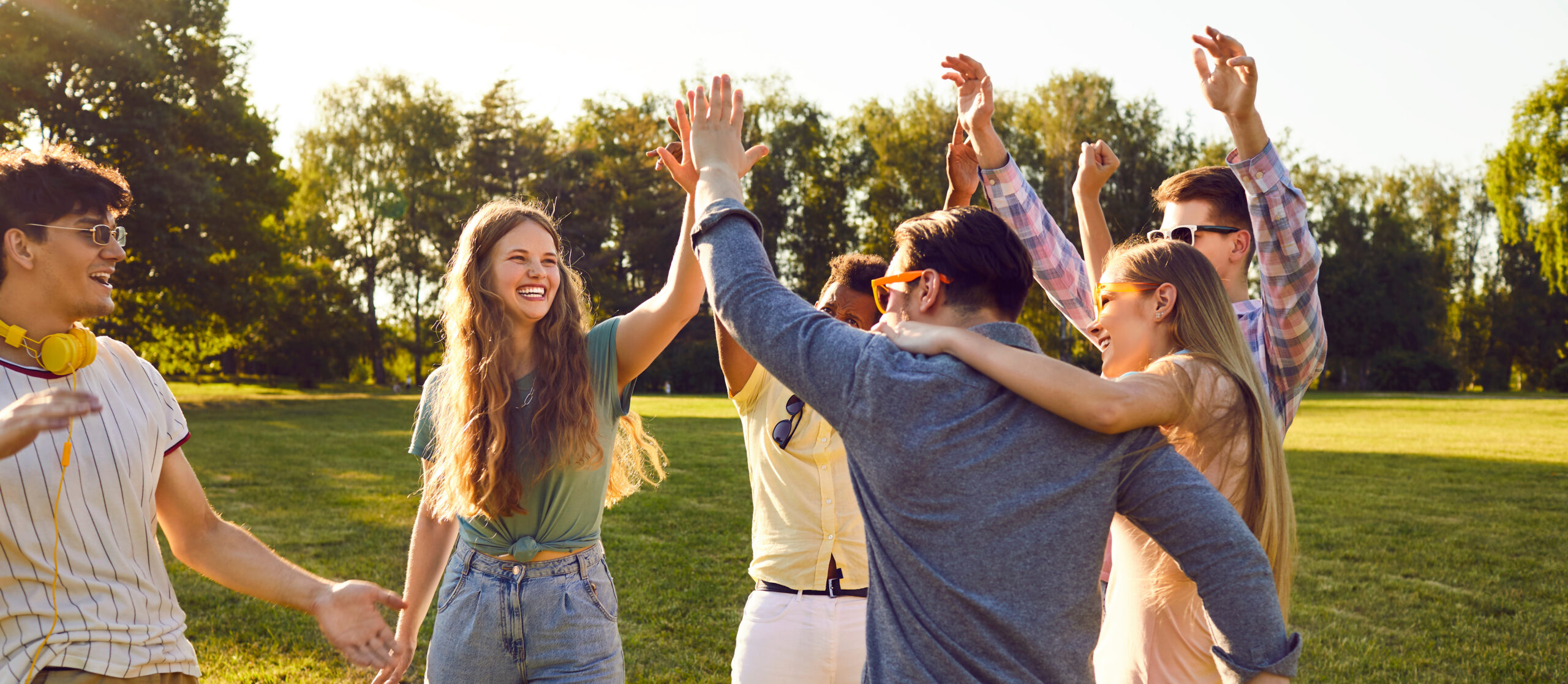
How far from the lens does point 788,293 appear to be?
76.0 inches

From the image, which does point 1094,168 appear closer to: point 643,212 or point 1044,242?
point 1044,242

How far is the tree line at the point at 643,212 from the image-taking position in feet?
86.3

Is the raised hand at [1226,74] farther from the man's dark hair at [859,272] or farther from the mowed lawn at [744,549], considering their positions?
the mowed lawn at [744,549]

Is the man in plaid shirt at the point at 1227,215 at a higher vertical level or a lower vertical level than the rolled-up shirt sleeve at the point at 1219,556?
higher

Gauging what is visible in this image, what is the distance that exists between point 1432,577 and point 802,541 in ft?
25.8

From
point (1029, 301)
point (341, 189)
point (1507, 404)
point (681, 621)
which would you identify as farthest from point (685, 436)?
point (341, 189)

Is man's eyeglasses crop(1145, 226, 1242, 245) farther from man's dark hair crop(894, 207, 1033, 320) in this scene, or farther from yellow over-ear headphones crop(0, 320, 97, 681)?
yellow over-ear headphones crop(0, 320, 97, 681)

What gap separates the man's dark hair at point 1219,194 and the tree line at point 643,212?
2626 cm

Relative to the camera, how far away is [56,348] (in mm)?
2424

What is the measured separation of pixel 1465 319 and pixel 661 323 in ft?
234

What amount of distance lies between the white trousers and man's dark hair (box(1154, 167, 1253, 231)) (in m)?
1.75

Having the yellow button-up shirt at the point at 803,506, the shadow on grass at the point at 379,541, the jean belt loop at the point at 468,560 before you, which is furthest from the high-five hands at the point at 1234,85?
the shadow on grass at the point at 379,541

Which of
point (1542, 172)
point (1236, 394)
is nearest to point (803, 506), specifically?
point (1236, 394)

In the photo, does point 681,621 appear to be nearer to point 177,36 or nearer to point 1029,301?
point 177,36
